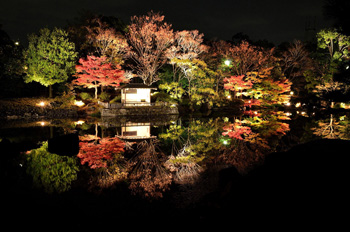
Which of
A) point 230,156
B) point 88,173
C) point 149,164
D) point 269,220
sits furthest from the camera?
point 230,156

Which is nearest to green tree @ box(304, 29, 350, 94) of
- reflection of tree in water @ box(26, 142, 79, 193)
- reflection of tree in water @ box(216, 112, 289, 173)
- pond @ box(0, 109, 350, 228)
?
reflection of tree in water @ box(216, 112, 289, 173)

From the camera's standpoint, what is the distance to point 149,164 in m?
8.84

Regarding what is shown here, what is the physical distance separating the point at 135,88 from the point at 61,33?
33.1ft

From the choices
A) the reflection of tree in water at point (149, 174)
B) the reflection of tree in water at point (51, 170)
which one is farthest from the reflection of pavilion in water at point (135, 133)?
the reflection of tree in water at point (51, 170)

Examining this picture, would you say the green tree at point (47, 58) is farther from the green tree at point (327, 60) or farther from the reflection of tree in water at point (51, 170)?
the green tree at point (327, 60)

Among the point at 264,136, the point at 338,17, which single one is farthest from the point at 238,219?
the point at 264,136

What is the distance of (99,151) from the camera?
10.6 meters

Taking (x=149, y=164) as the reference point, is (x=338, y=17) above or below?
above

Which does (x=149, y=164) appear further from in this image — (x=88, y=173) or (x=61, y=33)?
(x=61, y=33)

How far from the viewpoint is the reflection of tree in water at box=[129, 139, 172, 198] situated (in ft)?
21.2

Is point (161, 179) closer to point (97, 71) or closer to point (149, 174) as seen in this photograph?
point (149, 174)

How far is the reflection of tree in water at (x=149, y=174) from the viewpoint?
254 inches

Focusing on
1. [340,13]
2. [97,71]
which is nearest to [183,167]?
[340,13]

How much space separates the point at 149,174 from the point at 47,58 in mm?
22008
